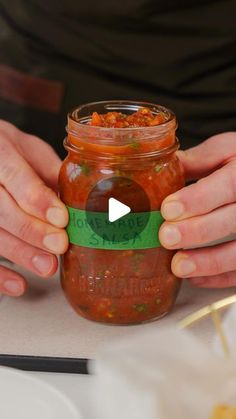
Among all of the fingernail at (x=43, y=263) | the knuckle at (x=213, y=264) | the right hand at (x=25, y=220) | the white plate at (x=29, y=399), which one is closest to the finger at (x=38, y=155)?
the right hand at (x=25, y=220)

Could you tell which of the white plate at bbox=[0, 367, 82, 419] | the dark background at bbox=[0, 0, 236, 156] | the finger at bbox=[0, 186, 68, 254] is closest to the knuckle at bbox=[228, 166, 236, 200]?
the finger at bbox=[0, 186, 68, 254]

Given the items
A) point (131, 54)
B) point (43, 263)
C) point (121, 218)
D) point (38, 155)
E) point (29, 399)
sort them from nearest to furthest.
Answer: point (29, 399) → point (121, 218) → point (43, 263) → point (38, 155) → point (131, 54)

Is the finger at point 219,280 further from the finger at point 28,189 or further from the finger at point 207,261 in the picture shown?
the finger at point 28,189

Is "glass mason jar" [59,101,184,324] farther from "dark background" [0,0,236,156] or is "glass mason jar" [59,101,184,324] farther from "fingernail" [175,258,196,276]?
"dark background" [0,0,236,156]

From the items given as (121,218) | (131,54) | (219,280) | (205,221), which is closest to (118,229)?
(121,218)

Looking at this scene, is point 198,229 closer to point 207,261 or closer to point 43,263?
point 207,261

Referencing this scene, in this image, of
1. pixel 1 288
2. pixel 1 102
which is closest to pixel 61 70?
pixel 1 102
